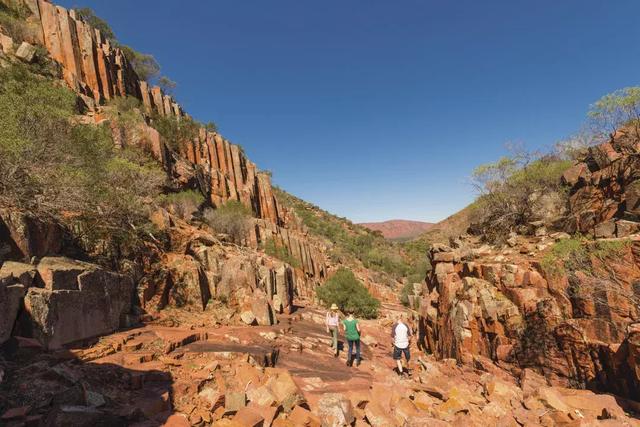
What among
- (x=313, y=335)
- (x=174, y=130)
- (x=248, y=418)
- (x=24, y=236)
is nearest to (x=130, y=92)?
(x=174, y=130)

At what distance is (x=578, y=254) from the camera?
390 inches

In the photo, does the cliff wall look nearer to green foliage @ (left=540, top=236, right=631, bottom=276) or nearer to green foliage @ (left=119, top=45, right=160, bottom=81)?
green foliage @ (left=119, top=45, right=160, bottom=81)

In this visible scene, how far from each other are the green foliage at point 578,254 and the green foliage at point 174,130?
29636 mm

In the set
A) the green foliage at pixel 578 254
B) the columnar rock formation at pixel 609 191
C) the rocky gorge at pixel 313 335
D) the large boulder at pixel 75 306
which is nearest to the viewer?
the rocky gorge at pixel 313 335

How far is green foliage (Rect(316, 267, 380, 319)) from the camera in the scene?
22469mm

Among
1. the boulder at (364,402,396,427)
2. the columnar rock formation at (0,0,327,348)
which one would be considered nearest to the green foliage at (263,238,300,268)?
the columnar rock formation at (0,0,327,348)

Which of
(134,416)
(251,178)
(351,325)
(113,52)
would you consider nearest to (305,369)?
(351,325)

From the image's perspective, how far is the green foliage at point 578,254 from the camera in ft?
30.3

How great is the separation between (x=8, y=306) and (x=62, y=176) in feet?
20.5

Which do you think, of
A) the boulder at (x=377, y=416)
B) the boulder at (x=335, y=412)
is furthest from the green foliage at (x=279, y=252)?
the boulder at (x=335, y=412)

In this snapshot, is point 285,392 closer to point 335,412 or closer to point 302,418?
point 302,418

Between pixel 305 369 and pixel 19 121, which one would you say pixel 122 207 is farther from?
pixel 305 369

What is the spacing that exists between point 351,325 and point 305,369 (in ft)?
6.59

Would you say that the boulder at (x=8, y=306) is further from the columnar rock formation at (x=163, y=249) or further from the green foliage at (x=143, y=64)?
the green foliage at (x=143, y=64)
